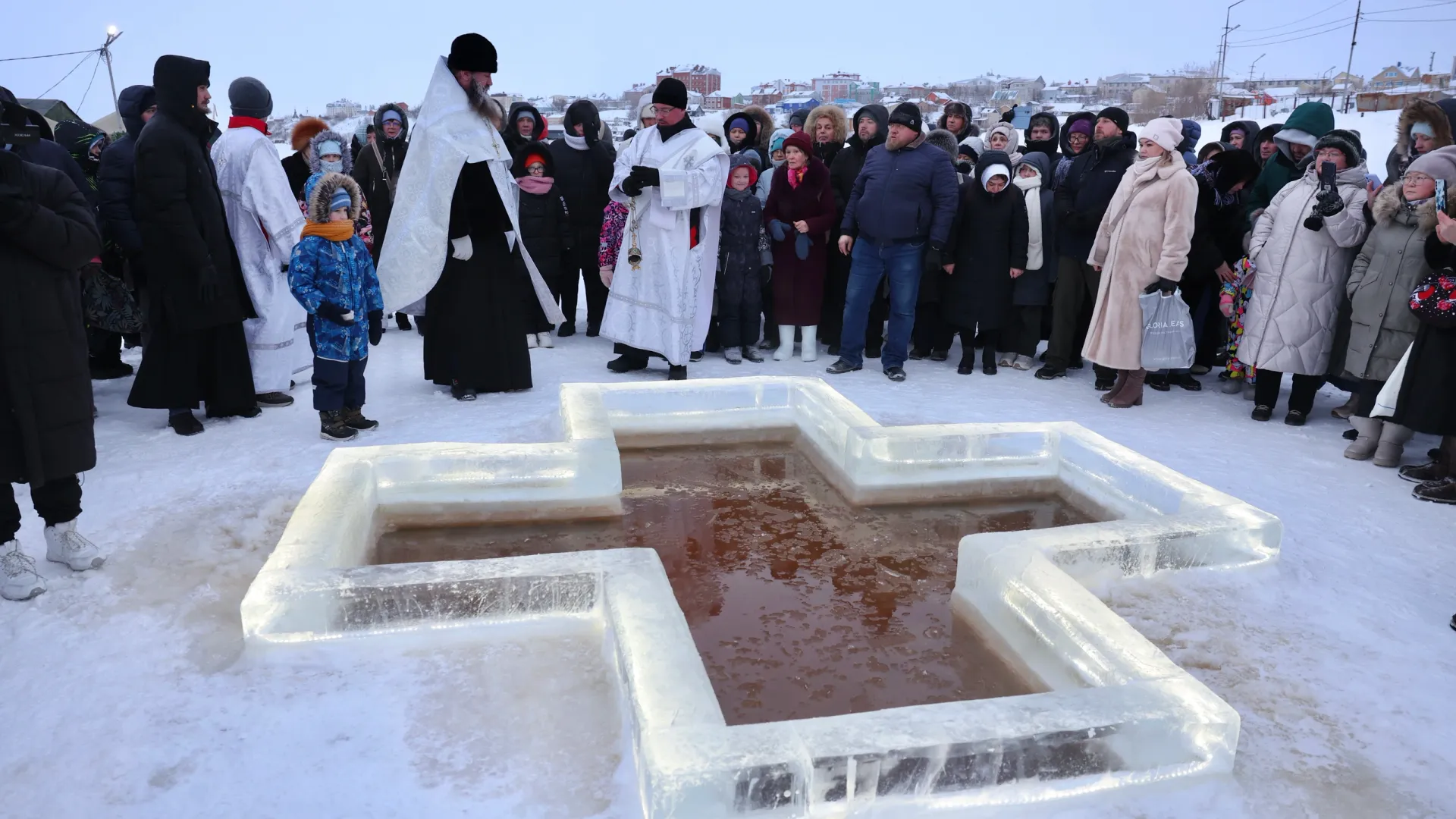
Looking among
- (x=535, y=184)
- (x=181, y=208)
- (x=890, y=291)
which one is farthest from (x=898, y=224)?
(x=181, y=208)

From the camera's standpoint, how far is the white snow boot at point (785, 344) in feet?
21.7

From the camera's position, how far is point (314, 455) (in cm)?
437

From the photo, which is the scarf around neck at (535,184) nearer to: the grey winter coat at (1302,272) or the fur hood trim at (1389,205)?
the grey winter coat at (1302,272)

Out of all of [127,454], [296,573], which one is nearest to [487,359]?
[127,454]

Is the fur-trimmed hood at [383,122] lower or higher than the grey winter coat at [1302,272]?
higher

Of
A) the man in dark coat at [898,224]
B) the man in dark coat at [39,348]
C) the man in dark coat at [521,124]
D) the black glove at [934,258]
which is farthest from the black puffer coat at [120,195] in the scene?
the black glove at [934,258]

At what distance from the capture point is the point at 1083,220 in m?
5.89

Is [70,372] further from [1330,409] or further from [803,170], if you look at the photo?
[1330,409]

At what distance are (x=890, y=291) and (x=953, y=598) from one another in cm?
335

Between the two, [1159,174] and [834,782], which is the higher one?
[1159,174]

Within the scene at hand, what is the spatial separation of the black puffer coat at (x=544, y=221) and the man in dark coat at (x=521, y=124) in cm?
44

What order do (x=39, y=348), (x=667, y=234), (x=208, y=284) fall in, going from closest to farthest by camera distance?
(x=39, y=348)
(x=208, y=284)
(x=667, y=234)

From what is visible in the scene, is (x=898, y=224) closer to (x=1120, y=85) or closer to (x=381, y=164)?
(x=381, y=164)

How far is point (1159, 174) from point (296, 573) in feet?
15.8
